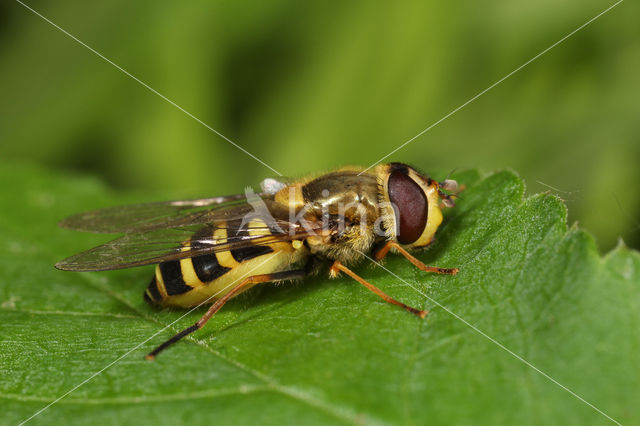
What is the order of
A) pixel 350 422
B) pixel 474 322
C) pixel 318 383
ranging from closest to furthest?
pixel 350 422
pixel 318 383
pixel 474 322

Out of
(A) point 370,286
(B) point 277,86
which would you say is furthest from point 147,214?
(B) point 277,86

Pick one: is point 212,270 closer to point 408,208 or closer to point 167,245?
point 167,245

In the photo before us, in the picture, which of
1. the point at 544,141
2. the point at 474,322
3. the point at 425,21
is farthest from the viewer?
the point at 425,21

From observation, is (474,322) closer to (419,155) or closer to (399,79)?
(419,155)

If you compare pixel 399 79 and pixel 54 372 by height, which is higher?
pixel 399 79

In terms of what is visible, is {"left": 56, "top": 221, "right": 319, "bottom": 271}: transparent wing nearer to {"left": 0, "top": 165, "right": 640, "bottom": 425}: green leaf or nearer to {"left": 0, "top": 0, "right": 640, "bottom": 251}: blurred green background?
{"left": 0, "top": 165, "right": 640, "bottom": 425}: green leaf

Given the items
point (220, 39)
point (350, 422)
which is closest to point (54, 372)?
point (350, 422)
